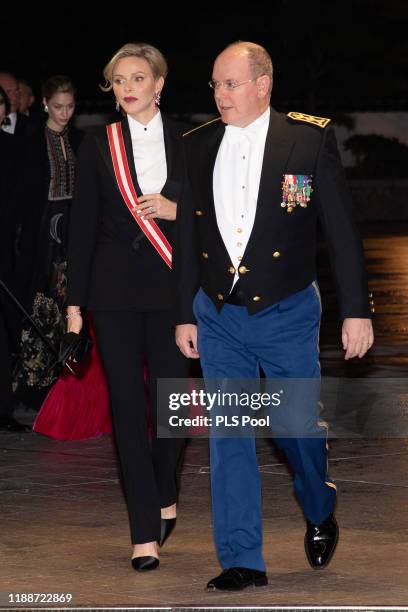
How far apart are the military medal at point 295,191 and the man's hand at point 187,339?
1.92 ft

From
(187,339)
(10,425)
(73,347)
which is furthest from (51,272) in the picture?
(187,339)

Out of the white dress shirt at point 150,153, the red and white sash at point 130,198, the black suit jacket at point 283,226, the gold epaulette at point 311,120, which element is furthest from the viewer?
the white dress shirt at point 150,153

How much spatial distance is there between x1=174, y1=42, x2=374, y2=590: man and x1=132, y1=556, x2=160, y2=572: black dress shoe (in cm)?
39

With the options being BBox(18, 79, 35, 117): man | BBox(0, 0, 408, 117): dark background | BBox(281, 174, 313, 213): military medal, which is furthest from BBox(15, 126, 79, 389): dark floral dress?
BBox(0, 0, 408, 117): dark background

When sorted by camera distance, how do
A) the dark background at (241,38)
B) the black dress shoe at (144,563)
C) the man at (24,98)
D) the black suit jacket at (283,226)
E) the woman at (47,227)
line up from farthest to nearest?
the dark background at (241,38) < the man at (24,98) < the woman at (47,227) < the black dress shoe at (144,563) < the black suit jacket at (283,226)

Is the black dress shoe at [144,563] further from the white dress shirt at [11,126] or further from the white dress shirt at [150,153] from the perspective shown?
the white dress shirt at [11,126]

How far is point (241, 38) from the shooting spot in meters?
49.6

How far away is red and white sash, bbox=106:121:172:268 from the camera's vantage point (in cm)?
643

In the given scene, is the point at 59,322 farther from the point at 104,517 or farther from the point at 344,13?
the point at 344,13

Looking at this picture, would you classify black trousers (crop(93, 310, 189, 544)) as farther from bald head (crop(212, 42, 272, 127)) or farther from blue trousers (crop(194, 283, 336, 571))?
bald head (crop(212, 42, 272, 127))

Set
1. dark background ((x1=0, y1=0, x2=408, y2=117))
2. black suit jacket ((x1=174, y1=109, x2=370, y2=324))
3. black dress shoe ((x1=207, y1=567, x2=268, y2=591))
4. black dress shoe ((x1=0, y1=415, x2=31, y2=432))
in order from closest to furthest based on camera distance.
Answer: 1. black dress shoe ((x1=207, y1=567, x2=268, y2=591))
2. black suit jacket ((x1=174, y1=109, x2=370, y2=324))
3. black dress shoe ((x1=0, y1=415, x2=31, y2=432))
4. dark background ((x1=0, y1=0, x2=408, y2=117))

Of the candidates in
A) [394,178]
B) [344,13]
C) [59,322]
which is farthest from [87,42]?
[59,322]

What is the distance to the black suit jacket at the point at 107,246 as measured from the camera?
6.36 m

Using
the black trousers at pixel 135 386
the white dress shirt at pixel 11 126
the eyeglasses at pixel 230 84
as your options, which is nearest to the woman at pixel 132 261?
the black trousers at pixel 135 386
